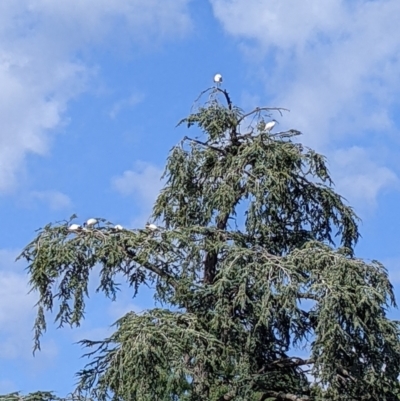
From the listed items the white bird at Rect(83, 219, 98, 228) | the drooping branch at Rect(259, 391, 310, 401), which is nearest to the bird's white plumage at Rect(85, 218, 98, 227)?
the white bird at Rect(83, 219, 98, 228)

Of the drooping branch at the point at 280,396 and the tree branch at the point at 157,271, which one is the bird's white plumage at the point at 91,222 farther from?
the drooping branch at the point at 280,396

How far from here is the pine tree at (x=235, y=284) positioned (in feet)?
37.6

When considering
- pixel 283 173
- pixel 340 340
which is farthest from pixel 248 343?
pixel 283 173

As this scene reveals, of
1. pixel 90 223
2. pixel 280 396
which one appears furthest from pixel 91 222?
pixel 280 396

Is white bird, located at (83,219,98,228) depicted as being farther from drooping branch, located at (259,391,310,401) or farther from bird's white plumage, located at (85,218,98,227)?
drooping branch, located at (259,391,310,401)

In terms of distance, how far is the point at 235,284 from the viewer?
12125mm

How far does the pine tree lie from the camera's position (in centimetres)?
1145

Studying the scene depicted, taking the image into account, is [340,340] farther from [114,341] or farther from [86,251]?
[86,251]

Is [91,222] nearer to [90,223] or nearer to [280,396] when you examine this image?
[90,223]

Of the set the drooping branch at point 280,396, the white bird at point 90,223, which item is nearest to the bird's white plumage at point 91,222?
the white bird at point 90,223

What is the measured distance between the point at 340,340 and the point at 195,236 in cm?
265

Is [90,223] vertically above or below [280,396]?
above

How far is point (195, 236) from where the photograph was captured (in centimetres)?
1298

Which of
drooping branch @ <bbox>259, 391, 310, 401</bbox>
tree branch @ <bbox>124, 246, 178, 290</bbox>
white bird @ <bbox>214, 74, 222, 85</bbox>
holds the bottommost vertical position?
drooping branch @ <bbox>259, 391, 310, 401</bbox>
